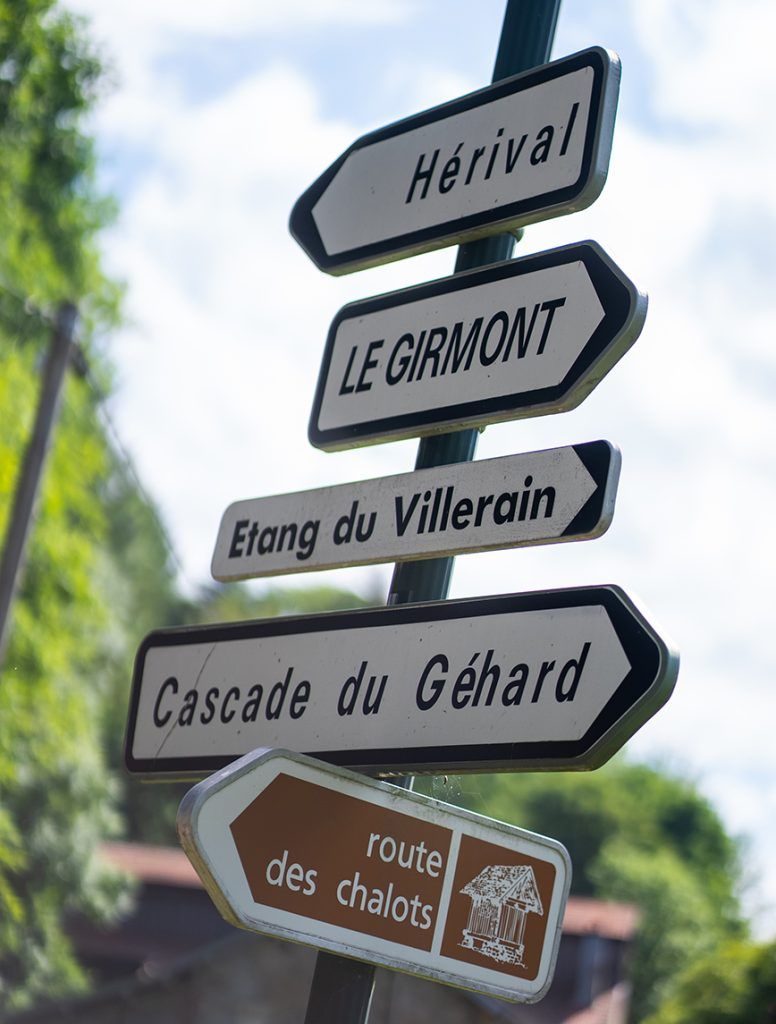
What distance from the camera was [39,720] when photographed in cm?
1608

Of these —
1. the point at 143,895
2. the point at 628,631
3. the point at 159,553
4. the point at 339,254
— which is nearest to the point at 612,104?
the point at 339,254

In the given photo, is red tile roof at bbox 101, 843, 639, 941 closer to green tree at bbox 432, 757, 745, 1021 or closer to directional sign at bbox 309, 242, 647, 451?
green tree at bbox 432, 757, 745, 1021

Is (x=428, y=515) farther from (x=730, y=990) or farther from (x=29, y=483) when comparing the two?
(x=730, y=990)

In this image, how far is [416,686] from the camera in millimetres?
2619

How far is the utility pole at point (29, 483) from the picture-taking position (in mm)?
11633

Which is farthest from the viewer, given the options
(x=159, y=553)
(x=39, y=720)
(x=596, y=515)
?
(x=159, y=553)

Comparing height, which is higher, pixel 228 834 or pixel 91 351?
pixel 91 351

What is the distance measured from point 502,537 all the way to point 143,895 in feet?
109

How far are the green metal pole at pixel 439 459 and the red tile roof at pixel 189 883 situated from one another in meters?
28.2

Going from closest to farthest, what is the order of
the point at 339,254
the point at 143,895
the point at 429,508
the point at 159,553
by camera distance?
1. the point at 429,508
2. the point at 339,254
3. the point at 143,895
4. the point at 159,553

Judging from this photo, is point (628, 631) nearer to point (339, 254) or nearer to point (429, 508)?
point (429, 508)

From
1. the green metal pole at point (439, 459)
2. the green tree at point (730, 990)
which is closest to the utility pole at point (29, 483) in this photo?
the green metal pole at point (439, 459)

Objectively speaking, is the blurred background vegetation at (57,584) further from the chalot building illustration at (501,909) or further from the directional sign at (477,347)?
the chalot building illustration at (501,909)

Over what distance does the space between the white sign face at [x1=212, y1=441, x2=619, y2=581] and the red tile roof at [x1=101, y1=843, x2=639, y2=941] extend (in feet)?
92.2
